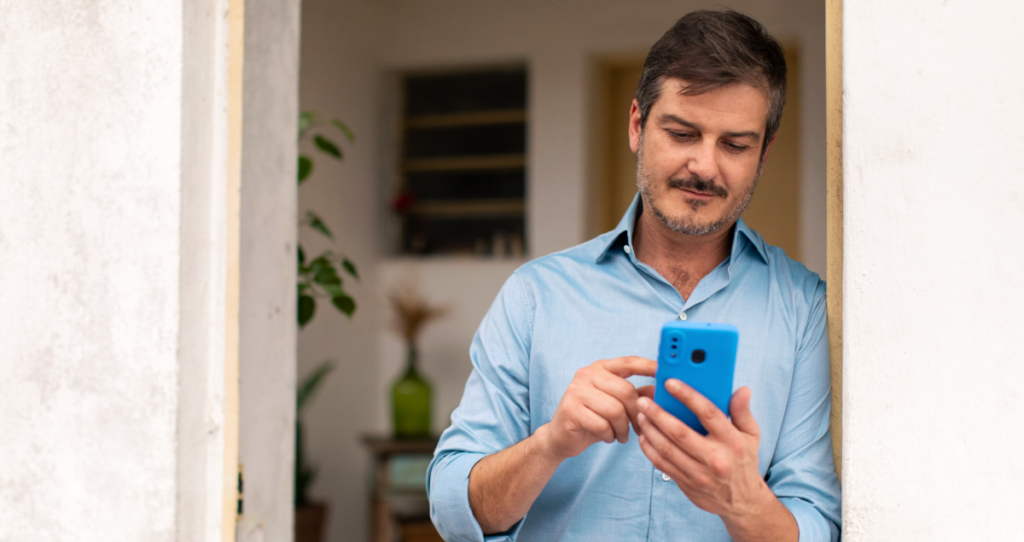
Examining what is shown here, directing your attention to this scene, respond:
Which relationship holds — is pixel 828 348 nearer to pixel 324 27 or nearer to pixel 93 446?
pixel 93 446

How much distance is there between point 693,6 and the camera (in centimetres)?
382

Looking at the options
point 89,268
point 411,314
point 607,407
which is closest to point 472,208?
point 411,314

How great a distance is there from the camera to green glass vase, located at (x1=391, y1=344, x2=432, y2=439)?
383cm

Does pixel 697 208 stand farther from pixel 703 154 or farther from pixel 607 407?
pixel 607 407

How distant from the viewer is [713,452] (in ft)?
2.77

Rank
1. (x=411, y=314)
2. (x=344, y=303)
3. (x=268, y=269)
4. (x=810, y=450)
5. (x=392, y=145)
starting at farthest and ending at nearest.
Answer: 1. (x=392, y=145)
2. (x=411, y=314)
3. (x=344, y=303)
4. (x=268, y=269)
5. (x=810, y=450)

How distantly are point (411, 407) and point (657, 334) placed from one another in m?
2.81

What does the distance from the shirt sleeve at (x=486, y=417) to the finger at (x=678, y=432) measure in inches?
14.4

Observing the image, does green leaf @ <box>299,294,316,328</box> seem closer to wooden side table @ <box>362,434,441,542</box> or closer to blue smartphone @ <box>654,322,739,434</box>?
blue smartphone @ <box>654,322,739,434</box>

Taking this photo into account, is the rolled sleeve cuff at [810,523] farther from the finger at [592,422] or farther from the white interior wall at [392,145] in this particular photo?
the white interior wall at [392,145]

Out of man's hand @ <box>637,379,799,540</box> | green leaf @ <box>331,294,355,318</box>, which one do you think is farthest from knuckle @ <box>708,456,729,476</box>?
green leaf @ <box>331,294,355,318</box>

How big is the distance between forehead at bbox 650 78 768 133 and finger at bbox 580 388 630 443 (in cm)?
42

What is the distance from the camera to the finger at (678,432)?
2.75 feet

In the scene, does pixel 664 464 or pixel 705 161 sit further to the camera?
pixel 705 161
